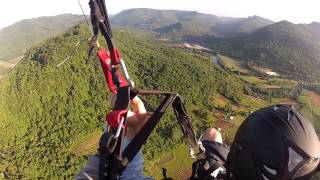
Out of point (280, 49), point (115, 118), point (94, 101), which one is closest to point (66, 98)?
point (94, 101)

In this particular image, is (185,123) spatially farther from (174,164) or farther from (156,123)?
(174,164)

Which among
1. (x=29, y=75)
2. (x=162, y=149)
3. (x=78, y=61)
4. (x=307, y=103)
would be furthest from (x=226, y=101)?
(x=29, y=75)

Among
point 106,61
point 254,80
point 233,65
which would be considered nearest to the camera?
point 106,61

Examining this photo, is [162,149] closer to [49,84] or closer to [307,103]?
[49,84]

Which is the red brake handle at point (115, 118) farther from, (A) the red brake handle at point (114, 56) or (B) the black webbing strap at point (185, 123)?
(B) the black webbing strap at point (185, 123)

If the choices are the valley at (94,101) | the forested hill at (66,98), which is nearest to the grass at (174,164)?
the valley at (94,101)

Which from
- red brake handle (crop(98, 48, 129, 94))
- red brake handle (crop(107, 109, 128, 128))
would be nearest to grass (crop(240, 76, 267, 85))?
red brake handle (crop(98, 48, 129, 94))
